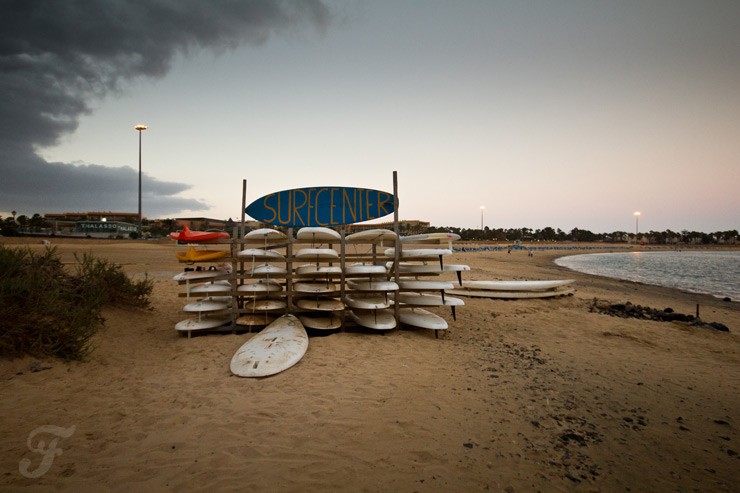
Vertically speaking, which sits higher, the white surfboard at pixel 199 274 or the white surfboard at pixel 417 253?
the white surfboard at pixel 417 253

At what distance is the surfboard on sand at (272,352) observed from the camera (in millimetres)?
4447

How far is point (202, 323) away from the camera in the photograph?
616 cm

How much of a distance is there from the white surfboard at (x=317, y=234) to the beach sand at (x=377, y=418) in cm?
191

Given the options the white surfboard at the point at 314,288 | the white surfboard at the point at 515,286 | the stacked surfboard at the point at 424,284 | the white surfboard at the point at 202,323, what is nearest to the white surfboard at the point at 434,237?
the stacked surfboard at the point at 424,284

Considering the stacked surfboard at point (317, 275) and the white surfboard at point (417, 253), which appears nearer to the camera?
the stacked surfboard at point (317, 275)

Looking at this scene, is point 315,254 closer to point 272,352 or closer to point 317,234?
point 317,234

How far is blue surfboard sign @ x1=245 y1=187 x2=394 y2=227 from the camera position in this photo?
707 cm

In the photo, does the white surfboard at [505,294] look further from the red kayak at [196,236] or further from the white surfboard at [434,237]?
the red kayak at [196,236]

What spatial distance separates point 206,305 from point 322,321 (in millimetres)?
2264

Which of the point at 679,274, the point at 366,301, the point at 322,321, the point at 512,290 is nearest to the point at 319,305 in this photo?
the point at 322,321

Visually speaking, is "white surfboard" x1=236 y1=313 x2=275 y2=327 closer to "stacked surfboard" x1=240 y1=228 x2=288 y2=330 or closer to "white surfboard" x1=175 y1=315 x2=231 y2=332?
"stacked surfboard" x1=240 y1=228 x2=288 y2=330

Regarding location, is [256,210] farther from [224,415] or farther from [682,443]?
[682,443]

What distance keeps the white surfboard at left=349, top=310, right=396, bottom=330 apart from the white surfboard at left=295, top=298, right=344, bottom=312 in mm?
521

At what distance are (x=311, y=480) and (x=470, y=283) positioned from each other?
10.2 metres
